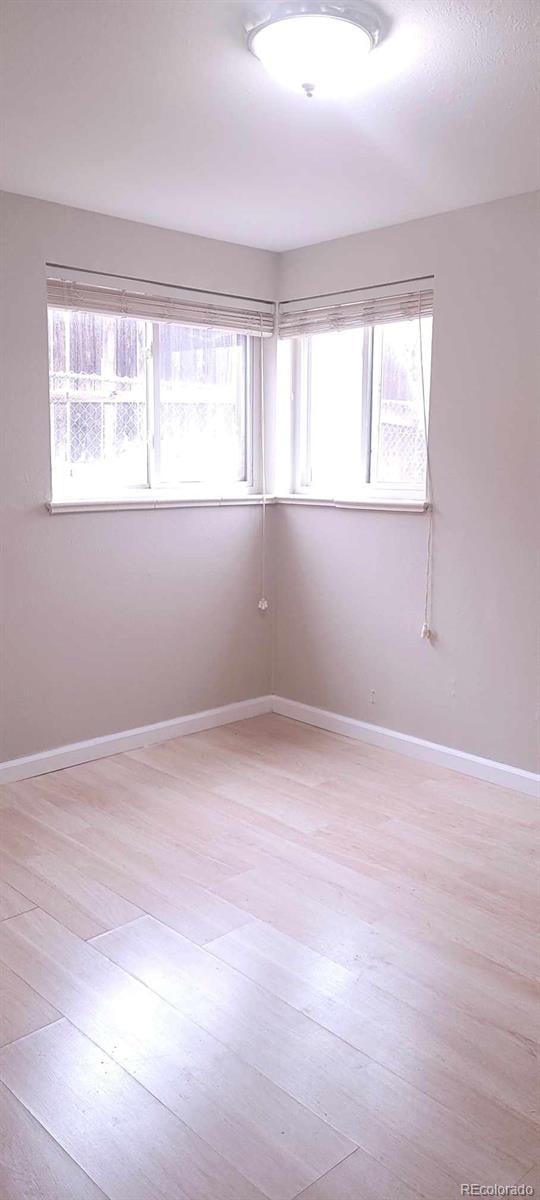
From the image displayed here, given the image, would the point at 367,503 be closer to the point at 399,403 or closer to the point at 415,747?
the point at 399,403

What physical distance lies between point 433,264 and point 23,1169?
10.8 ft

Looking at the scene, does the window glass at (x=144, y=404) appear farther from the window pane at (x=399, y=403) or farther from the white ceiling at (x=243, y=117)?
the window pane at (x=399, y=403)

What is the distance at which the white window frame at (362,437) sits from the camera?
3.98 meters

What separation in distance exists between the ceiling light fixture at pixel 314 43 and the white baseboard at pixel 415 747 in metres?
2.48

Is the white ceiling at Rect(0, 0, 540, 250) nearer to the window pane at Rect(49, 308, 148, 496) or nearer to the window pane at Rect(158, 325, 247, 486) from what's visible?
the window pane at Rect(49, 308, 148, 496)

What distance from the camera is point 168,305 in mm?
3885

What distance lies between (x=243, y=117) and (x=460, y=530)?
1.76 metres

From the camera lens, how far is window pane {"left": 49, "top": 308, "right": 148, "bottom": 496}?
11.9 feet

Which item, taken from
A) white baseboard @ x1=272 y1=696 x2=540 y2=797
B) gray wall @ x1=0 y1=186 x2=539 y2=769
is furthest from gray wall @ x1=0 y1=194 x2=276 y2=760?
white baseboard @ x1=272 y1=696 x2=540 y2=797

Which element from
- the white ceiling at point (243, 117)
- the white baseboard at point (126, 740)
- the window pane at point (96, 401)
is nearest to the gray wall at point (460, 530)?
the white ceiling at point (243, 117)

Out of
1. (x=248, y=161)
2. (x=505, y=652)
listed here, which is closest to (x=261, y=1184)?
(x=505, y=652)

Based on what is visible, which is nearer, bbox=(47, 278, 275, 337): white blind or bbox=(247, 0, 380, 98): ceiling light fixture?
bbox=(247, 0, 380, 98): ceiling light fixture

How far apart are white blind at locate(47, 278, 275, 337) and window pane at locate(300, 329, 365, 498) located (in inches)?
11.8

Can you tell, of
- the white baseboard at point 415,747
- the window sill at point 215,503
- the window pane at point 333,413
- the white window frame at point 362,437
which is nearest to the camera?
the white baseboard at point 415,747
